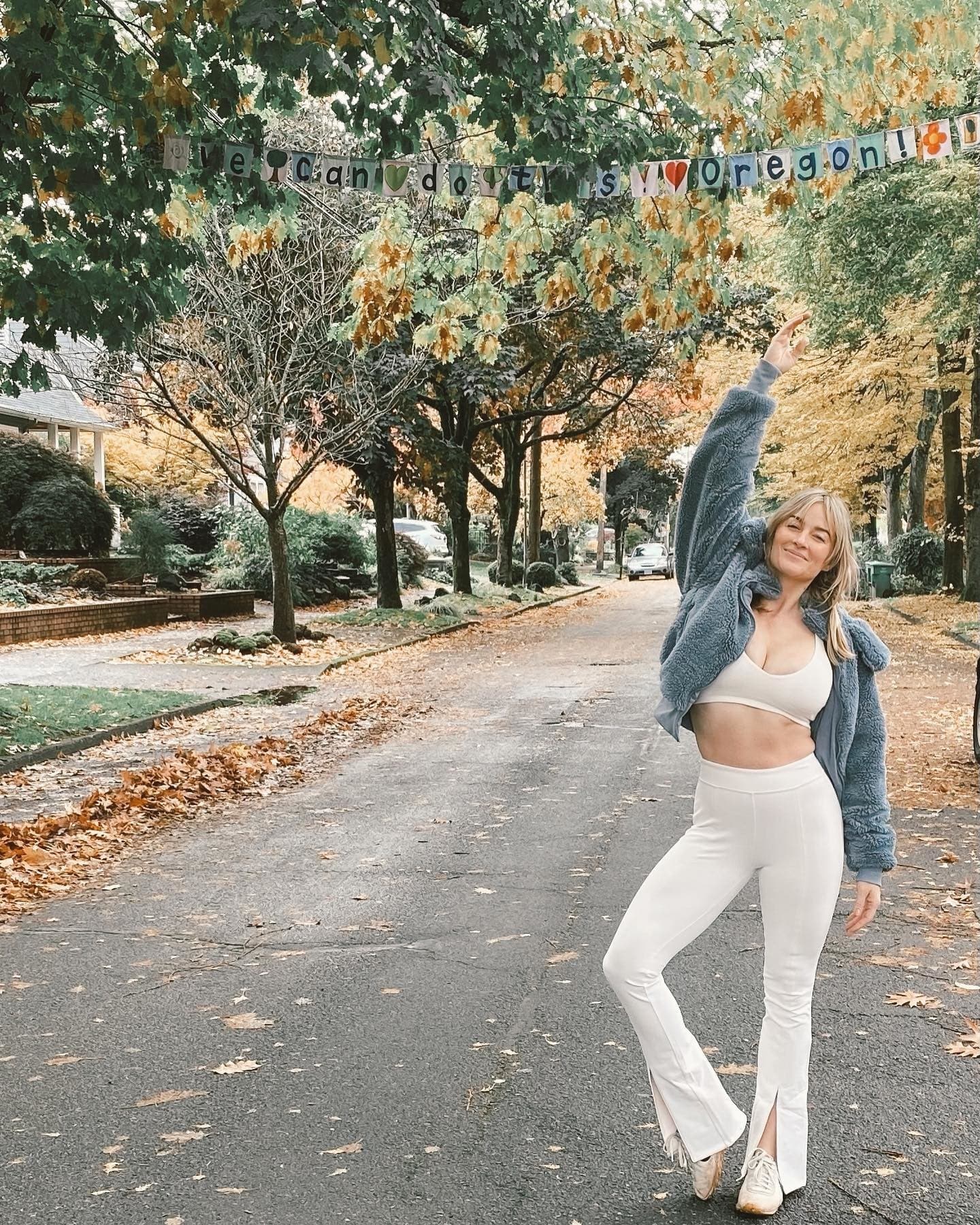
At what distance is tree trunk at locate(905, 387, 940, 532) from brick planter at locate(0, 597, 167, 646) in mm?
19031

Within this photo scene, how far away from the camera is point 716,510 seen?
12.5ft

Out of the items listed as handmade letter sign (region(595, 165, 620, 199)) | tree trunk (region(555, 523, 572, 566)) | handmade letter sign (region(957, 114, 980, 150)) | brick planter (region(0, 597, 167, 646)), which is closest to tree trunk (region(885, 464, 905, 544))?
tree trunk (region(555, 523, 572, 566))

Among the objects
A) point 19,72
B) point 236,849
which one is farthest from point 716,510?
point 19,72

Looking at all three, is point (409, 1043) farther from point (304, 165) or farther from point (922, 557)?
point (922, 557)

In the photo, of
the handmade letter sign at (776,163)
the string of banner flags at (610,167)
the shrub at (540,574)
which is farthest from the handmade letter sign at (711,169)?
the shrub at (540,574)

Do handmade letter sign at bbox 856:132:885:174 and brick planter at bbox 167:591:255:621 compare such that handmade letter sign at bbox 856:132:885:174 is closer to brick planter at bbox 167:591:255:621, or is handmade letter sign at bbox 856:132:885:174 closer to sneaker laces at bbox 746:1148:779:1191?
sneaker laces at bbox 746:1148:779:1191

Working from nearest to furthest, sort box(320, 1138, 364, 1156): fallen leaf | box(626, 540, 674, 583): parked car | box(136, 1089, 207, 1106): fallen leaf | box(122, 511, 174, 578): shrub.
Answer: box(320, 1138, 364, 1156): fallen leaf → box(136, 1089, 207, 1106): fallen leaf → box(122, 511, 174, 578): shrub → box(626, 540, 674, 583): parked car

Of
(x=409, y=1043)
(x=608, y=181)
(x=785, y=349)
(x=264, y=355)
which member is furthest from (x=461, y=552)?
(x=785, y=349)

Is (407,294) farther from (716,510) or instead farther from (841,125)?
(716,510)

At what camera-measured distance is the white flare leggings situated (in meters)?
3.55

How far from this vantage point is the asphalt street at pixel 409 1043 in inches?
145

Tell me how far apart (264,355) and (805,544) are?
17.8 metres

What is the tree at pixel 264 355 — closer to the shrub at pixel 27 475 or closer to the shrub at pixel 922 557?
the shrub at pixel 27 475

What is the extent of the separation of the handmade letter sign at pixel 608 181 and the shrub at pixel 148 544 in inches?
868
